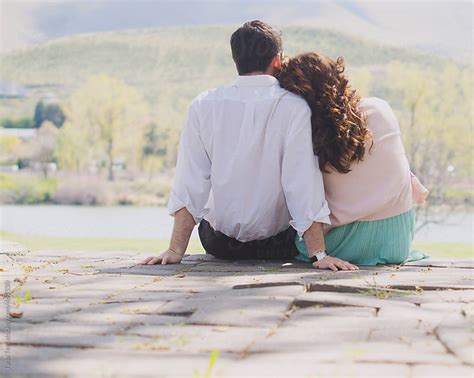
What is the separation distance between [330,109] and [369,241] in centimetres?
66

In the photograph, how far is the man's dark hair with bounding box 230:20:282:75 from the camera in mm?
3986

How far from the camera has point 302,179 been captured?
3883 millimetres

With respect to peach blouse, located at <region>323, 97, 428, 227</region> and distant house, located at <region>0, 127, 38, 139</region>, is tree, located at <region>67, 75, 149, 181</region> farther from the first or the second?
peach blouse, located at <region>323, 97, 428, 227</region>

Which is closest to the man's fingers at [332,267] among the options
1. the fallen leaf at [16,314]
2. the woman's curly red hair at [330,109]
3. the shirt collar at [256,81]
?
the woman's curly red hair at [330,109]

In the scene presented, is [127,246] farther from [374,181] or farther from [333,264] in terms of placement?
[333,264]

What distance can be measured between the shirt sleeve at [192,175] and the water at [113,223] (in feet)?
84.2

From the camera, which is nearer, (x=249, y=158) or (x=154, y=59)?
(x=249, y=158)

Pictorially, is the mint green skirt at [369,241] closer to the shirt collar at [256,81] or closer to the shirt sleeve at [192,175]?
the shirt sleeve at [192,175]

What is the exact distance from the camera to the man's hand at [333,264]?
12.3 ft

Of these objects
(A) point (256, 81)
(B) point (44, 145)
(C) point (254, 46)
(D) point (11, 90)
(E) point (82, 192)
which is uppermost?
(C) point (254, 46)

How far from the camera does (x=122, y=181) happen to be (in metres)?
44.8

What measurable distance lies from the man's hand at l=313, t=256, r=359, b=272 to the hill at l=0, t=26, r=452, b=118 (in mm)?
42031

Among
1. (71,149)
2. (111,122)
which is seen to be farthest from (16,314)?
(71,149)

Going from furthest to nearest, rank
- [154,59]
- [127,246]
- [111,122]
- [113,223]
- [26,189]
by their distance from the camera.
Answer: [154,59] → [26,189] → [111,122] → [113,223] → [127,246]
